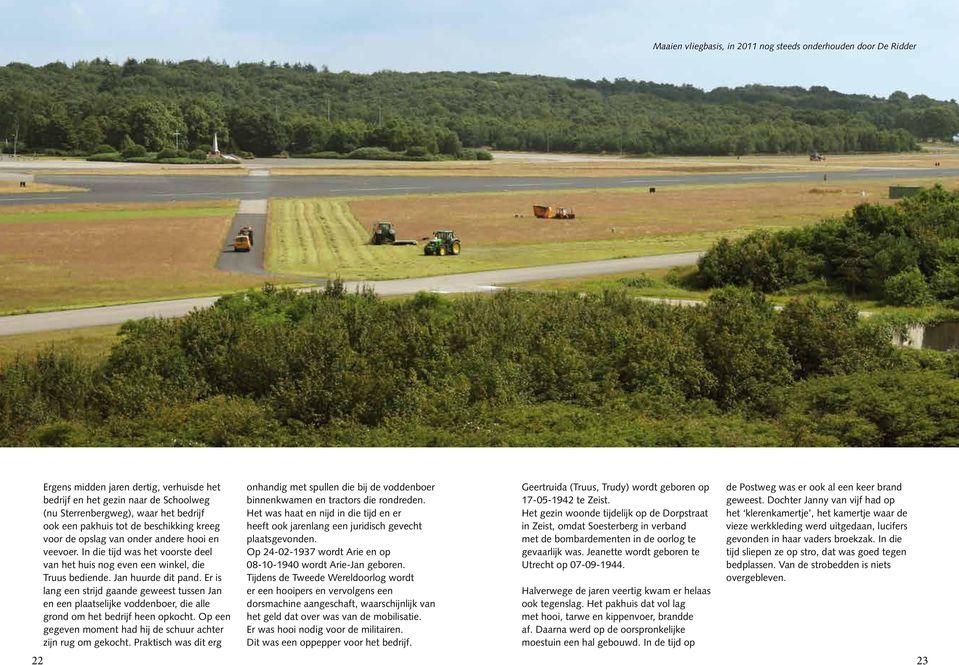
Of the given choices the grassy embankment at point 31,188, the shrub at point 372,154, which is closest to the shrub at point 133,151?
the grassy embankment at point 31,188

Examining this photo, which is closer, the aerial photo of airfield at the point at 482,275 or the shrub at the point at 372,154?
the aerial photo of airfield at the point at 482,275

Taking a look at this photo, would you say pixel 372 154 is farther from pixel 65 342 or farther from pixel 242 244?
pixel 65 342

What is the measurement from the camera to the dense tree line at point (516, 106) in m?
62.3

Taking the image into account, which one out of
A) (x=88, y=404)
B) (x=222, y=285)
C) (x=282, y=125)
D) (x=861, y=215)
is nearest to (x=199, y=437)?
(x=88, y=404)

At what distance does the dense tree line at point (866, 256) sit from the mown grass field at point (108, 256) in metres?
27.8

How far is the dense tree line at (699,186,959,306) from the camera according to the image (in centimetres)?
5222

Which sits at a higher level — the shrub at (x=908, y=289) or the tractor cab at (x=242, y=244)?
the tractor cab at (x=242, y=244)

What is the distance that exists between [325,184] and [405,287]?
287 feet

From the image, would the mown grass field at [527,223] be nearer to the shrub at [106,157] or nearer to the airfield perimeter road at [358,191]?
the airfield perimeter road at [358,191]

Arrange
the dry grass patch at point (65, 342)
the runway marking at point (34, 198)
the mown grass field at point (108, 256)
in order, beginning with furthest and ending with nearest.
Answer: the runway marking at point (34, 198), the mown grass field at point (108, 256), the dry grass patch at point (65, 342)

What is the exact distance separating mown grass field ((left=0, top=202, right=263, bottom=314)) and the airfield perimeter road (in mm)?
3121

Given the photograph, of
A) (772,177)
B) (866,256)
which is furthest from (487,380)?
(772,177)
